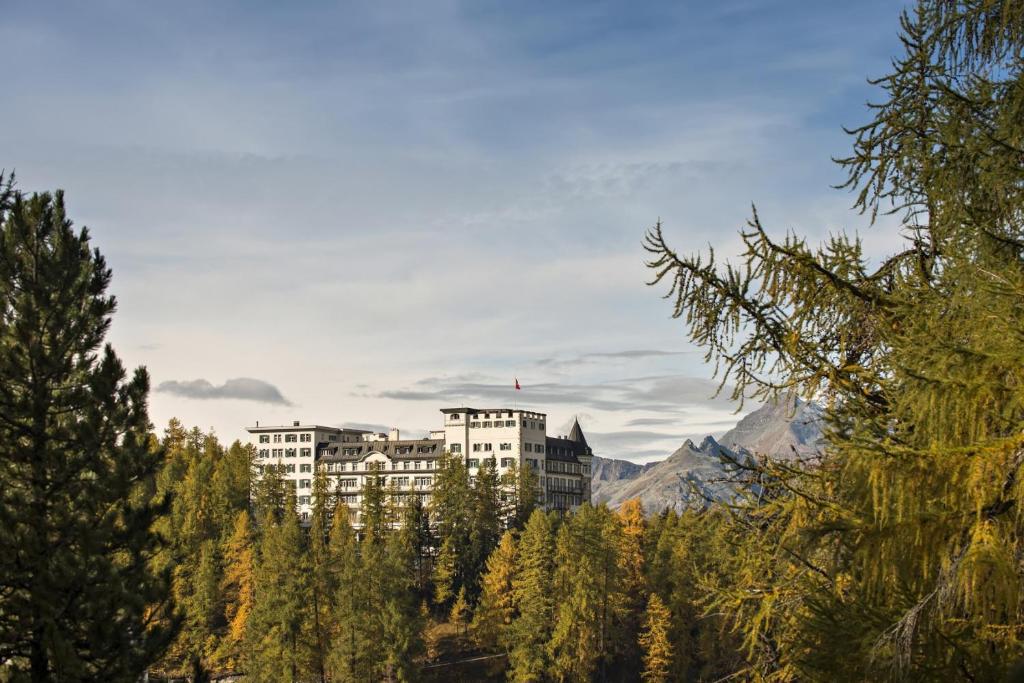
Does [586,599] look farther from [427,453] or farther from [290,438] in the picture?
[290,438]

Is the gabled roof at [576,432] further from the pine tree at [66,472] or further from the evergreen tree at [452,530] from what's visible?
the pine tree at [66,472]

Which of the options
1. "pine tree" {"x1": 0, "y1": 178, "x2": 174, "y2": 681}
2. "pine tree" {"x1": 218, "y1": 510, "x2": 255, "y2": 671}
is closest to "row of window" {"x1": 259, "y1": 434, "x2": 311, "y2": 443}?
"pine tree" {"x1": 218, "y1": 510, "x2": 255, "y2": 671}

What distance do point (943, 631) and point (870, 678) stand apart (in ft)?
2.26

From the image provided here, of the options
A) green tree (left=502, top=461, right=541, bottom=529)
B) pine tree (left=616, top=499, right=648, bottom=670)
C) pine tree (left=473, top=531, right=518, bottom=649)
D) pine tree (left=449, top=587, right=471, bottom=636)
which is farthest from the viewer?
green tree (left=502, top=461, right=541, bottom=529)

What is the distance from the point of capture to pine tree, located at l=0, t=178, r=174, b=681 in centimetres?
2119

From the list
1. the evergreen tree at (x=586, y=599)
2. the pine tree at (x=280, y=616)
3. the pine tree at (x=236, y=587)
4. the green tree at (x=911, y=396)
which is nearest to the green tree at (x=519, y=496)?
the evergreen tree at (x=586, y=599)

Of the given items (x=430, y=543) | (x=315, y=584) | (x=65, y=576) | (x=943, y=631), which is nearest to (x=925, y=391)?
(x=943, y=631)

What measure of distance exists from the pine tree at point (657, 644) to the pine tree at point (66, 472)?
50.6 metres

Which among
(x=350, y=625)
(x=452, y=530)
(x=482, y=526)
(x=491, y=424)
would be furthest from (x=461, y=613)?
(x=491, y=424)

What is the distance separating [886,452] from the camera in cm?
761

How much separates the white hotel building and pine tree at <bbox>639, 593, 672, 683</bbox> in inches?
1882

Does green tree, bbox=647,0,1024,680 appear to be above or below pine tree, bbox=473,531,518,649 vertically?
above

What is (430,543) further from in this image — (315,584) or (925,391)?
(925,391)

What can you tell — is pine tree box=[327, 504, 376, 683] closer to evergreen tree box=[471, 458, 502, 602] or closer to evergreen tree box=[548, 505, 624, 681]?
evergreen tree box=[548, 505, 624, 681]
